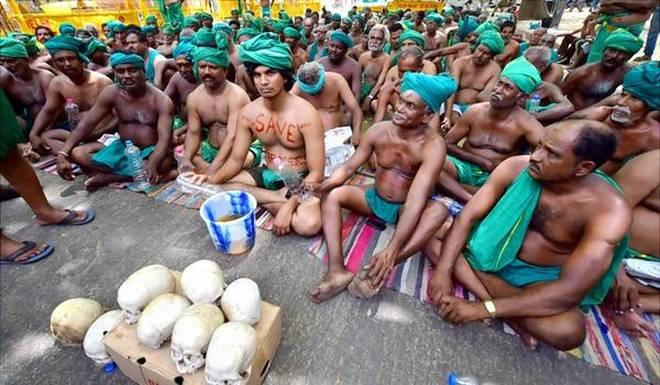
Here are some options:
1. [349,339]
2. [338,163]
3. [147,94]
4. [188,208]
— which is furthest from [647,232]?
[147,94]

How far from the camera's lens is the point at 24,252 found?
104 inches

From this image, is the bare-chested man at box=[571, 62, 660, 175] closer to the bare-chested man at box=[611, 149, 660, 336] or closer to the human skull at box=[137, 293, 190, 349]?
the bare-chested man at box=[611, 149, 660, 336]

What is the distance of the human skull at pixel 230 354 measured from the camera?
4.61 feet

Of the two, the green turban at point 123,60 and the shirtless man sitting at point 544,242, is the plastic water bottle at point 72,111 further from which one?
the shirtless man sitting at point 544,242

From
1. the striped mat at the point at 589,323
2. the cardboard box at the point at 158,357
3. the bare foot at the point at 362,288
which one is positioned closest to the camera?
the cardboard box at the point at 158,357

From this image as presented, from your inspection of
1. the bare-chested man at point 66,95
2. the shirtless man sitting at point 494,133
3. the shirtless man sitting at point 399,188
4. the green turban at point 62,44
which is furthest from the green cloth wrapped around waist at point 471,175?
the green turban at point 62,44

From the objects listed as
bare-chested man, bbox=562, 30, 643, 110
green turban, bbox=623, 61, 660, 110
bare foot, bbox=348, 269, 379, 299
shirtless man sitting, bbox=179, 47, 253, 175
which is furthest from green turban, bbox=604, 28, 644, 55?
shirtless man sitting, bbox=179, 47, 253, 175

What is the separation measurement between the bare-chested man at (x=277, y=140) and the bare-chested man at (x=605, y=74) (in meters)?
3.94

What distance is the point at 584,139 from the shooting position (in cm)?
163

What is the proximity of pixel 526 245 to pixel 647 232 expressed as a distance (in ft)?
3.11

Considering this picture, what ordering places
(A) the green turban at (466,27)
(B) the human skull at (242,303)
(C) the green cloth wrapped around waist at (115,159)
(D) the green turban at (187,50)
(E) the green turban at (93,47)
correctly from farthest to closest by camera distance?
(A) the green turban at (466,27) < (E) the green turban at (93,47) < (D) the green turban at (187,50) < (C) the green cloth wrapped around waist at (115,159) < (B) the human skull at (242,303)

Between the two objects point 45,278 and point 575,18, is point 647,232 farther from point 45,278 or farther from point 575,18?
point 575,18

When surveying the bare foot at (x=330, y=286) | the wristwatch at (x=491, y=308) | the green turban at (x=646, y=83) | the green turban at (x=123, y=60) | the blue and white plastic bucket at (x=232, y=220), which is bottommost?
the bare foot at (x=330, y=286)

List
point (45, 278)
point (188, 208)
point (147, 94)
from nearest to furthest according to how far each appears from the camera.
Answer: point (45, 278), point (188, 208), point (147, 94)
